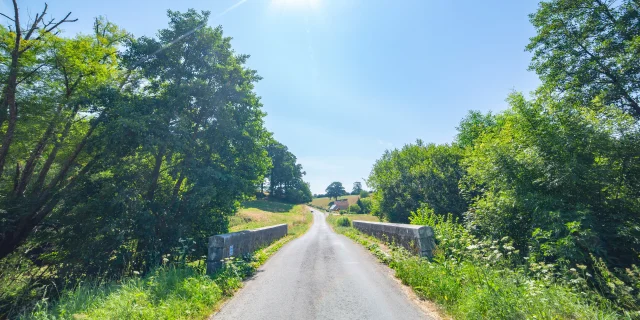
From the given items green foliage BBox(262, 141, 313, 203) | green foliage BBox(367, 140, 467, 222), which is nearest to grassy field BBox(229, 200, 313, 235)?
green foliage BBox(367, 140, 467, 222)

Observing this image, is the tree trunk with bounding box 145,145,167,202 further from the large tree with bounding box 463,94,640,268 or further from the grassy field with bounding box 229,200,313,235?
the large tree with bounding box 463,94,640,268

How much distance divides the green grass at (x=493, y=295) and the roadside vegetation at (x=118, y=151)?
6290 mm

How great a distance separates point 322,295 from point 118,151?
9.84 metres

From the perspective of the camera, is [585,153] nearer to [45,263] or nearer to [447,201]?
[447,201]

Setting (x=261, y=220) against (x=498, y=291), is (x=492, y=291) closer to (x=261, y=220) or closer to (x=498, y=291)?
(x=498, y=291)

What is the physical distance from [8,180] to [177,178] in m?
8.21

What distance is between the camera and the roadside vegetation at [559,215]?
13.2 ft

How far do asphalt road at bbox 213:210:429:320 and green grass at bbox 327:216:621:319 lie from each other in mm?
542

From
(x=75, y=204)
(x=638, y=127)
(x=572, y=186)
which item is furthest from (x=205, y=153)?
(x=638, y=127)

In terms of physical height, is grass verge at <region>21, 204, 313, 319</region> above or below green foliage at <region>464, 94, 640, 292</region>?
below

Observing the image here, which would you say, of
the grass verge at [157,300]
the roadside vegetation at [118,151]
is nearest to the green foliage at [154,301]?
the grass verge at [157,300]

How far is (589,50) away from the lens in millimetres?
12555

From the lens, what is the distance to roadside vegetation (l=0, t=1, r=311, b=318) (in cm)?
890

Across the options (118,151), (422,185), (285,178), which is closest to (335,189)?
(285,178)
